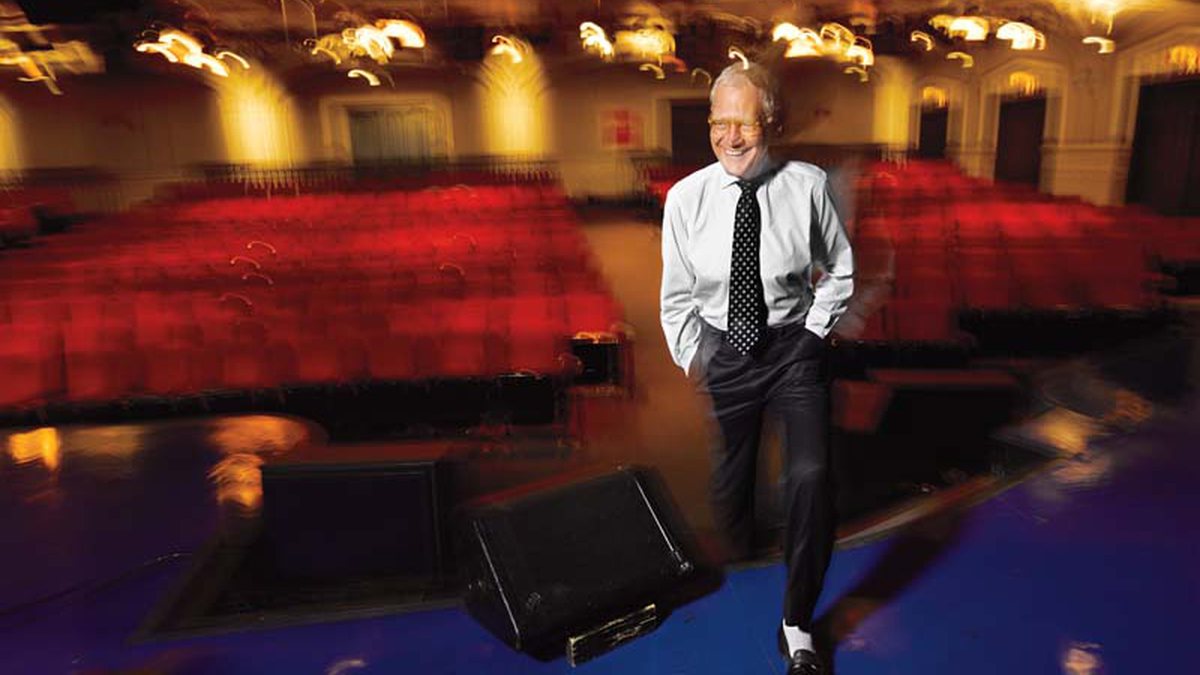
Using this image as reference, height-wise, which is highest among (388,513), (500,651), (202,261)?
(202,261)

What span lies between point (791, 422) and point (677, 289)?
488 mm

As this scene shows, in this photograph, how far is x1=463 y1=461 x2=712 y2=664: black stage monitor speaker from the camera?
6.93 ft

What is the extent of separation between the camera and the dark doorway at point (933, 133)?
61.2 ft

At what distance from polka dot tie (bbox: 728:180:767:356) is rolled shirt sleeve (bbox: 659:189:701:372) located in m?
0.16

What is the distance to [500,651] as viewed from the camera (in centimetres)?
219

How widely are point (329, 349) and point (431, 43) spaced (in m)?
12.0

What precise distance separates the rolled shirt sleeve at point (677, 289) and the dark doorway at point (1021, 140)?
15.6m

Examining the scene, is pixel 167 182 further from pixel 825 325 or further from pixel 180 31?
pixel 825 325

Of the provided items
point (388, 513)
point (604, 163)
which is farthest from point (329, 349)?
point (604, 163)

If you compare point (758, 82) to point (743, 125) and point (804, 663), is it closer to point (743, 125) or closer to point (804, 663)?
point (743, 125)

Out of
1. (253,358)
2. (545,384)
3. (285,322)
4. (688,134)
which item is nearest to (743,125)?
(545,384)

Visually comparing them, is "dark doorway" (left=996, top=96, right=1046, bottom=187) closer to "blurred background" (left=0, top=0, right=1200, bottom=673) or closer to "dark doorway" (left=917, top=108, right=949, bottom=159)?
"blurred background" (left=0, top=0, right=1200, bottom=673)

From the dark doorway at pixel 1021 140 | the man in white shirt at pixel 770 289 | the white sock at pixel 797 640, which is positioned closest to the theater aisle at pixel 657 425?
the man in white shirt at pixel 770 289

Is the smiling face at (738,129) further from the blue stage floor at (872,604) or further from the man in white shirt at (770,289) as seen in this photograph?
the blue stage floor at (872,604)
